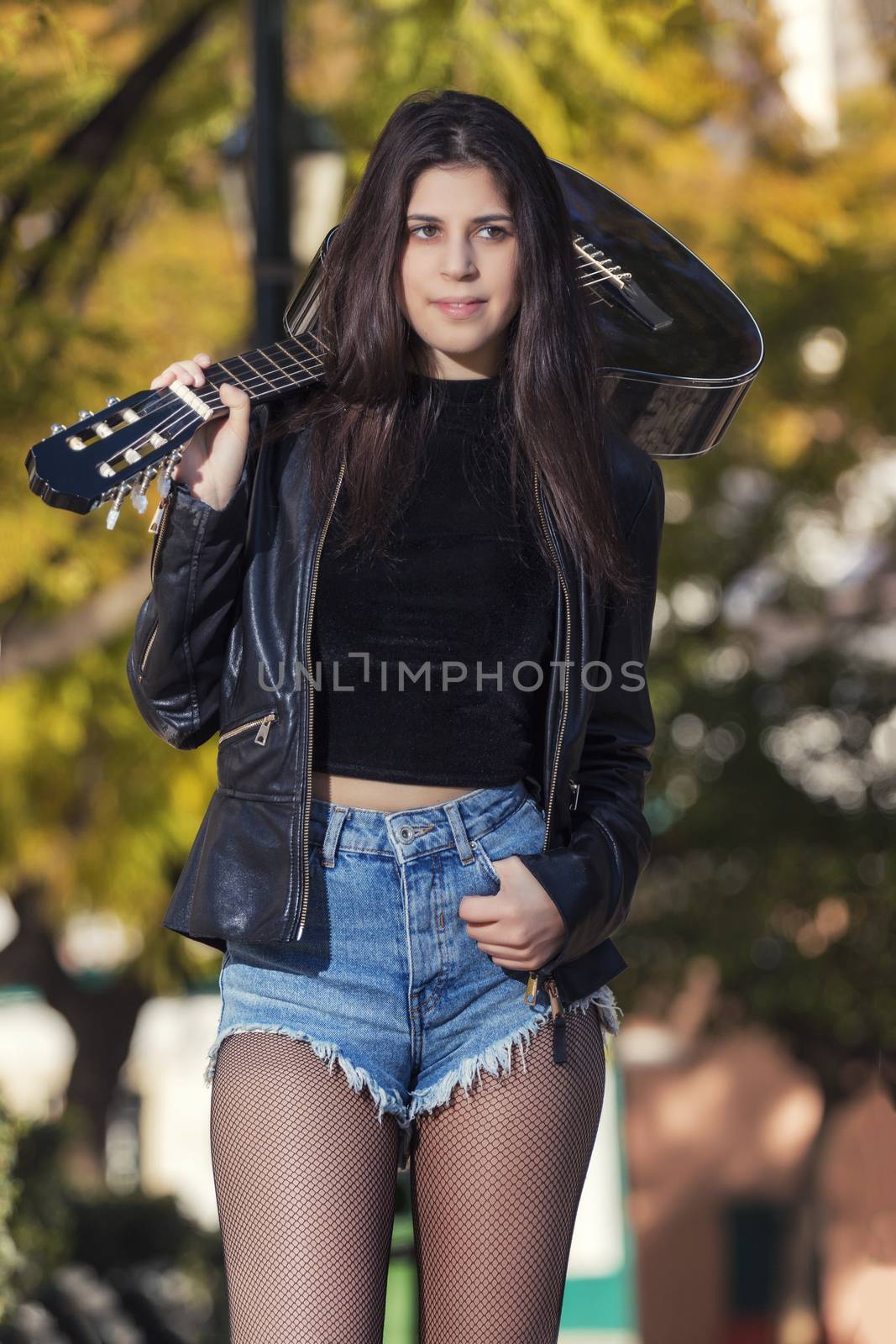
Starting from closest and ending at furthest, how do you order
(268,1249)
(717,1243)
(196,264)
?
(268,1249), (196,264), (717,1243)

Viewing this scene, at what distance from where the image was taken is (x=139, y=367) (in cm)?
668

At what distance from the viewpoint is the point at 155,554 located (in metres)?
2.40

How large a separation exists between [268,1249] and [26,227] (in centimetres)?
541

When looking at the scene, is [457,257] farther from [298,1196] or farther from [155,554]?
[298,1196]

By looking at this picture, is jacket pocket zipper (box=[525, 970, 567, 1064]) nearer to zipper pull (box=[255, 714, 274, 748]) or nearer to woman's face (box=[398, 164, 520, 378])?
zipper pull (box=[255, 714, 274, 748])

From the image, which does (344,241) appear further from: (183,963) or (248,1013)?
(183,963)

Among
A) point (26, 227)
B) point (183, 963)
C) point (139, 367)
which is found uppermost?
point (26, 227)

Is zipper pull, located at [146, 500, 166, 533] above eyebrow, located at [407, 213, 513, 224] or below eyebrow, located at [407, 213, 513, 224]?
below

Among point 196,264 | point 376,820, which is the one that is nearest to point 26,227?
point 196,264

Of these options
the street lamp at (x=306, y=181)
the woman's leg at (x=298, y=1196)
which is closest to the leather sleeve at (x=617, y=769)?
the woman's leg at (x=298, y=1196)

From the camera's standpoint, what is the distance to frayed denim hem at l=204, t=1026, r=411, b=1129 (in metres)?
2.32

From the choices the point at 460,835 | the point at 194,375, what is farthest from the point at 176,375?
the point at 460,835

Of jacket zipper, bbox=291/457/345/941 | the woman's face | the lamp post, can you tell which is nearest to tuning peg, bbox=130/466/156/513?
jacket zipper, bbox=291/457/345/941

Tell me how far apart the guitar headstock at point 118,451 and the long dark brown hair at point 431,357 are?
0.25 metres
